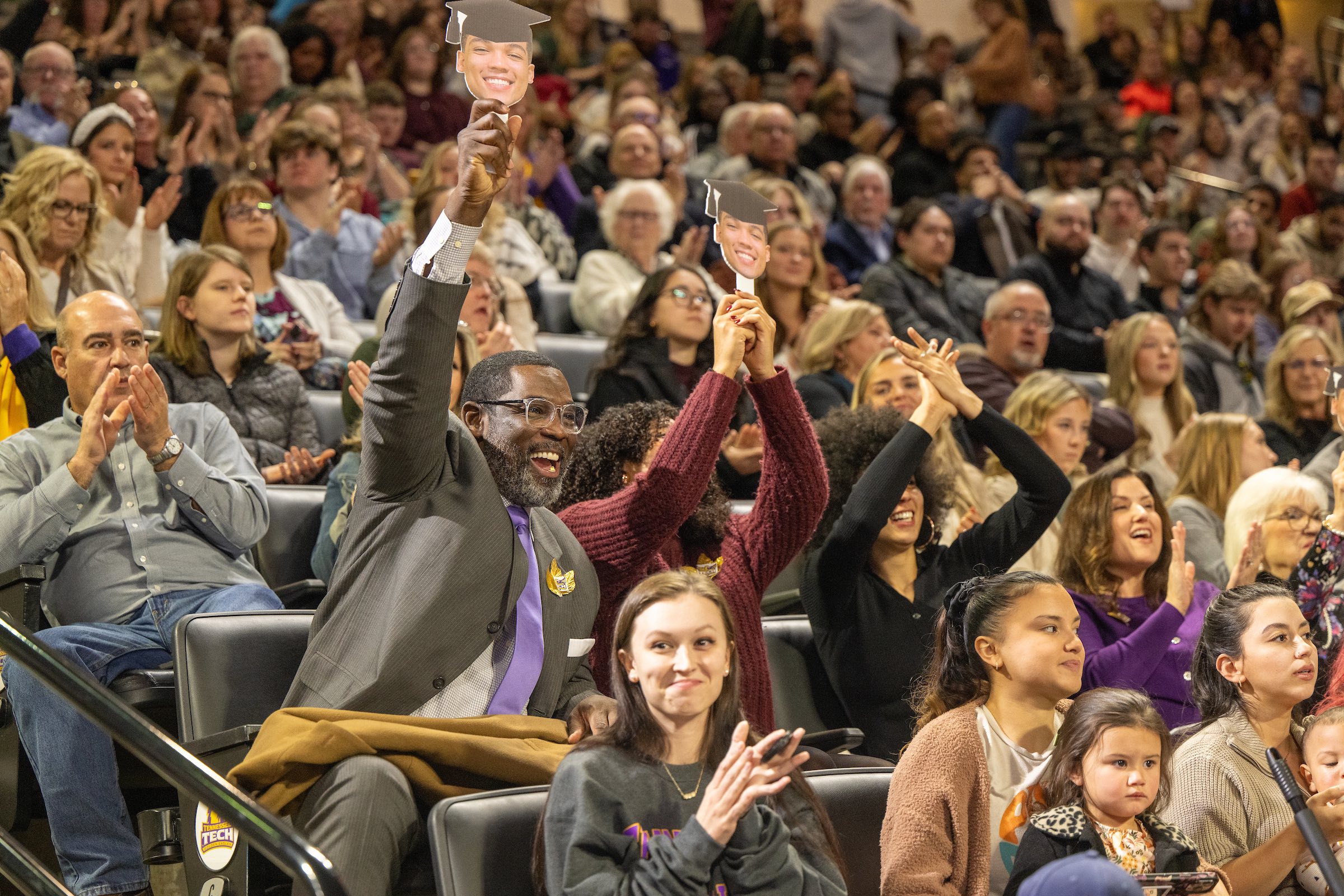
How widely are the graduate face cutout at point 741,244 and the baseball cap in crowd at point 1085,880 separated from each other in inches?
48.4

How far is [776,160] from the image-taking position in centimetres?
674

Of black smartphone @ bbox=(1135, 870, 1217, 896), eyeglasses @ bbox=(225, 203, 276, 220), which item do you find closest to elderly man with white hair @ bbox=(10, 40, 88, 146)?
eyeglasses @ bbox=(225, 203, 276, 220)

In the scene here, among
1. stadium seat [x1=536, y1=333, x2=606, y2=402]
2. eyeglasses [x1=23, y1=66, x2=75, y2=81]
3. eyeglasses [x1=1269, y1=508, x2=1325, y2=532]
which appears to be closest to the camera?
eyeglasses [x1=1269, y1=508, x2=1325, y2=532]

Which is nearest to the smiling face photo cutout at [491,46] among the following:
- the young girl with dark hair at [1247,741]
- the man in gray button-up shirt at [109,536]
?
the man in gray button-up shirt at [109,536]

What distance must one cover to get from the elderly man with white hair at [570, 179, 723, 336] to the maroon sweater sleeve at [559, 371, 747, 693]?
2.43 m

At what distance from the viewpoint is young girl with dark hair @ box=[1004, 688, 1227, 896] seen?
88.5 inches

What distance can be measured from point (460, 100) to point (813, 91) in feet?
7.47

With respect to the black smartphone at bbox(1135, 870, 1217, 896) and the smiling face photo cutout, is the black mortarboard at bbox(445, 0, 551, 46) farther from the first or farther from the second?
the black smartphone at bbox(1135, 870, 1217, 896)

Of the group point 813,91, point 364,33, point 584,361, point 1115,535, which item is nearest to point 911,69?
point 813,91

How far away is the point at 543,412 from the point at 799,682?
0.93m

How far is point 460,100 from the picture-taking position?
7.15 metres

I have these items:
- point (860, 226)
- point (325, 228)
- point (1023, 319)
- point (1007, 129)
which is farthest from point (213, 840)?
point (1007, 129)

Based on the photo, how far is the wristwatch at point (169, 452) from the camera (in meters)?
2.95

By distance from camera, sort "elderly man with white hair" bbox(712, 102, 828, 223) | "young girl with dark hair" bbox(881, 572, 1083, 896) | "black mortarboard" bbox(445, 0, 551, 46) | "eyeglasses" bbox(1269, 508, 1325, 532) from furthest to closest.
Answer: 1. "elderly man with white hair" bbox(712, 102, 828, 223)
2. "eyeglasses" bbox(1269, 508, 1325, 532)
3. "black mortarboard" bbox(445, 0, 551, 46)
4. "young girl with dark hair" bbox(881, 572, 1083, 896)
